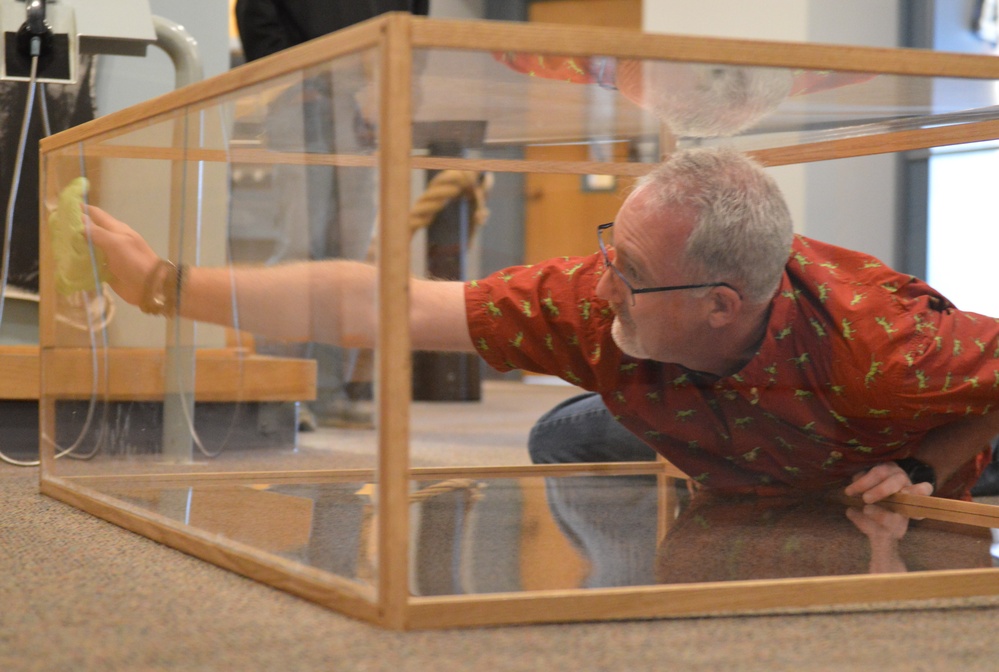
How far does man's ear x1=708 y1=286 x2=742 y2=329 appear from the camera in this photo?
91 cm

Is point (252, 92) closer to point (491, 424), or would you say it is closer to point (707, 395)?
point (707, 395)

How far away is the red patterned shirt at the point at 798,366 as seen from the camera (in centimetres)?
90

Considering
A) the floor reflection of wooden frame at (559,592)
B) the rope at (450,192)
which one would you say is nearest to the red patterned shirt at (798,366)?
the floor reflection of wooden frame at (559,592)

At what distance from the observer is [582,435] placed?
145cm

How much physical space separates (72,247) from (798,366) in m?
0.69

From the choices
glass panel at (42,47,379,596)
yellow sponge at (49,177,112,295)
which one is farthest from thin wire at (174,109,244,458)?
yellow sponge at (49,177,112,295)

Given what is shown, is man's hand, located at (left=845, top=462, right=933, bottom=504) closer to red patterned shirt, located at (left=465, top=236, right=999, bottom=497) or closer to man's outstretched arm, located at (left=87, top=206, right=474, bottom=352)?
red patterned shirt, located at (left=465, top=236, right=999, bottom=497)

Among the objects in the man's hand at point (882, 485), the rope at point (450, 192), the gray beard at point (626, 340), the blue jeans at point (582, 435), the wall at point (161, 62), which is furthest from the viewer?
the wall at point (161, 62)

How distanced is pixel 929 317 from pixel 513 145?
1.37 ft

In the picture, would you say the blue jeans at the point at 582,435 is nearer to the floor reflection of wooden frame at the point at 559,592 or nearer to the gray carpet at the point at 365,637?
the floor reflection of wooden frame at the point at 559,592

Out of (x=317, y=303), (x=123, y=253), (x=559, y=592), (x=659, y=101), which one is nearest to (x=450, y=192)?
(x=123, y=253)

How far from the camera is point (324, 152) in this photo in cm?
71

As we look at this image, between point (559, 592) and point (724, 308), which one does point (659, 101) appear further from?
point (559, 592)

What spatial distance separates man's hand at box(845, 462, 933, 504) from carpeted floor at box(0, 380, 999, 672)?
0.28 m
